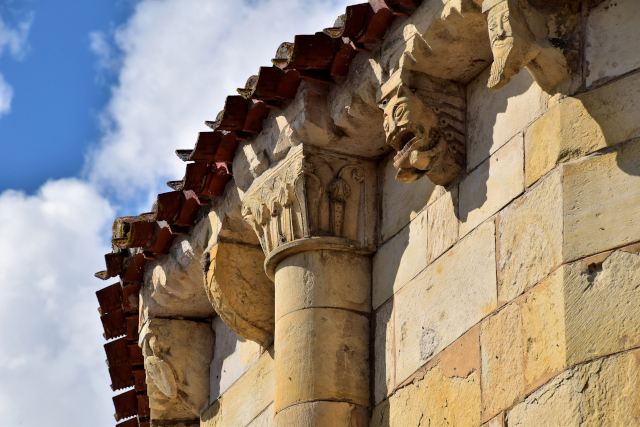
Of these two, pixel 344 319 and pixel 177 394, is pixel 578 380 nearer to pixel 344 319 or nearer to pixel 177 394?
pixel 344 319

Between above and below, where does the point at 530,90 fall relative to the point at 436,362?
above

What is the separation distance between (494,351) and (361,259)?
137cm

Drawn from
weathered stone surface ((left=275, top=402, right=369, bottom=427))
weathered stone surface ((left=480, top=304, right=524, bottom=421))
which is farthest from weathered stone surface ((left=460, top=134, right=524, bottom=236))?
weathered stone surface ((left=275, top=402, right=369, bottom=427))

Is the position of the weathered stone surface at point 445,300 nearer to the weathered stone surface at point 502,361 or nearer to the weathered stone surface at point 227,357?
the weathered stone surface at point 502,361

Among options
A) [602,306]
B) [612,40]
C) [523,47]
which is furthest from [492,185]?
[602,306]

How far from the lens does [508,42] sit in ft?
14.5

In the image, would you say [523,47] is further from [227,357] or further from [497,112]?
[227,357]

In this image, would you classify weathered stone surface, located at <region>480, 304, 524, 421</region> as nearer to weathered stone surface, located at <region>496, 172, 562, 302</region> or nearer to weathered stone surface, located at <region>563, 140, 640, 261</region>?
weathered stone surface, located at <region>496, 172, 562, 302</region>

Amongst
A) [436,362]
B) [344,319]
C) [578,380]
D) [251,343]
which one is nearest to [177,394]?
[251,343]

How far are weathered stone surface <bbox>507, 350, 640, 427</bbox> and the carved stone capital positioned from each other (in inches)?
72.0

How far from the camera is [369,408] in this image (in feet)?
17.8

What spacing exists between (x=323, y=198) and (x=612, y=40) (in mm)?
1803

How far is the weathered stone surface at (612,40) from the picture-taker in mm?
4383

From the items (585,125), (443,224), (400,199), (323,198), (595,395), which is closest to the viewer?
(595,395)
